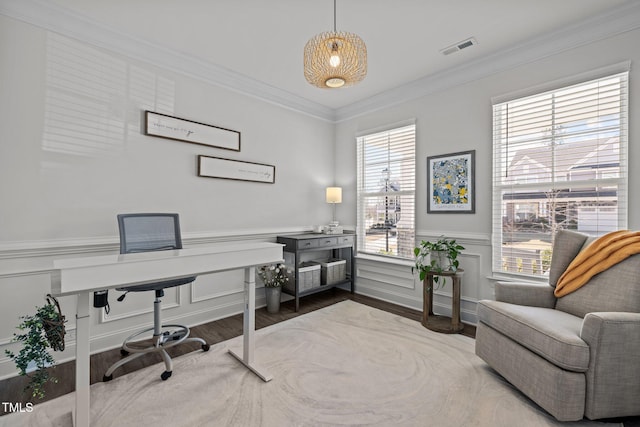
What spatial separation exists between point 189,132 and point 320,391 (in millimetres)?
2611

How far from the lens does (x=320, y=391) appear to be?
1.88m

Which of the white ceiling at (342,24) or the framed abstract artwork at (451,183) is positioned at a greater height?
the white ceiling at (342,24)

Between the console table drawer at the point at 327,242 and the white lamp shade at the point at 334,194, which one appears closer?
the console table drawer at the point at 327,242

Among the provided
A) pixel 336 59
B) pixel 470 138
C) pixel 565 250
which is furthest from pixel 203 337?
pixel 470 138

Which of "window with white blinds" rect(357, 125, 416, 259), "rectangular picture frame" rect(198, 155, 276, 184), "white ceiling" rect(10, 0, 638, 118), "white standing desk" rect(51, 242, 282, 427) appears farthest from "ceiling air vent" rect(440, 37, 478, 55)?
"white standing desk" rect(51, 242, 282, 427)

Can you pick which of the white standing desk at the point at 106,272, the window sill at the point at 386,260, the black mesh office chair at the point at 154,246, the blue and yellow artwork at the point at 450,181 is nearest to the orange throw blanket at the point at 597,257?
the blue and yellow artwork at the point at 450,181

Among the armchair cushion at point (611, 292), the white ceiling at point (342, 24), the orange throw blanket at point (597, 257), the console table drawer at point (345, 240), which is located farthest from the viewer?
the console table drawer at point (345, 240)

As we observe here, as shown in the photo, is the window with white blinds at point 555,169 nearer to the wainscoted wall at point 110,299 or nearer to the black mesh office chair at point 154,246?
the wainscoted wall at point 110,299

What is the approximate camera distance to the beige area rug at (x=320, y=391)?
1625mm

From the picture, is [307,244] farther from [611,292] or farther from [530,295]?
[611,292]

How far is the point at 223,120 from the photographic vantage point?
3.17m

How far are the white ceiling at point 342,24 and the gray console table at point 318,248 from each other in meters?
1.97

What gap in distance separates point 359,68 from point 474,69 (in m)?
1.77

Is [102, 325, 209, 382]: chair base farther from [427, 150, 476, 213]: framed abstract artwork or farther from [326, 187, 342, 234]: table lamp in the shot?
[427, 150, 476, 213]: framed abstract artwork
